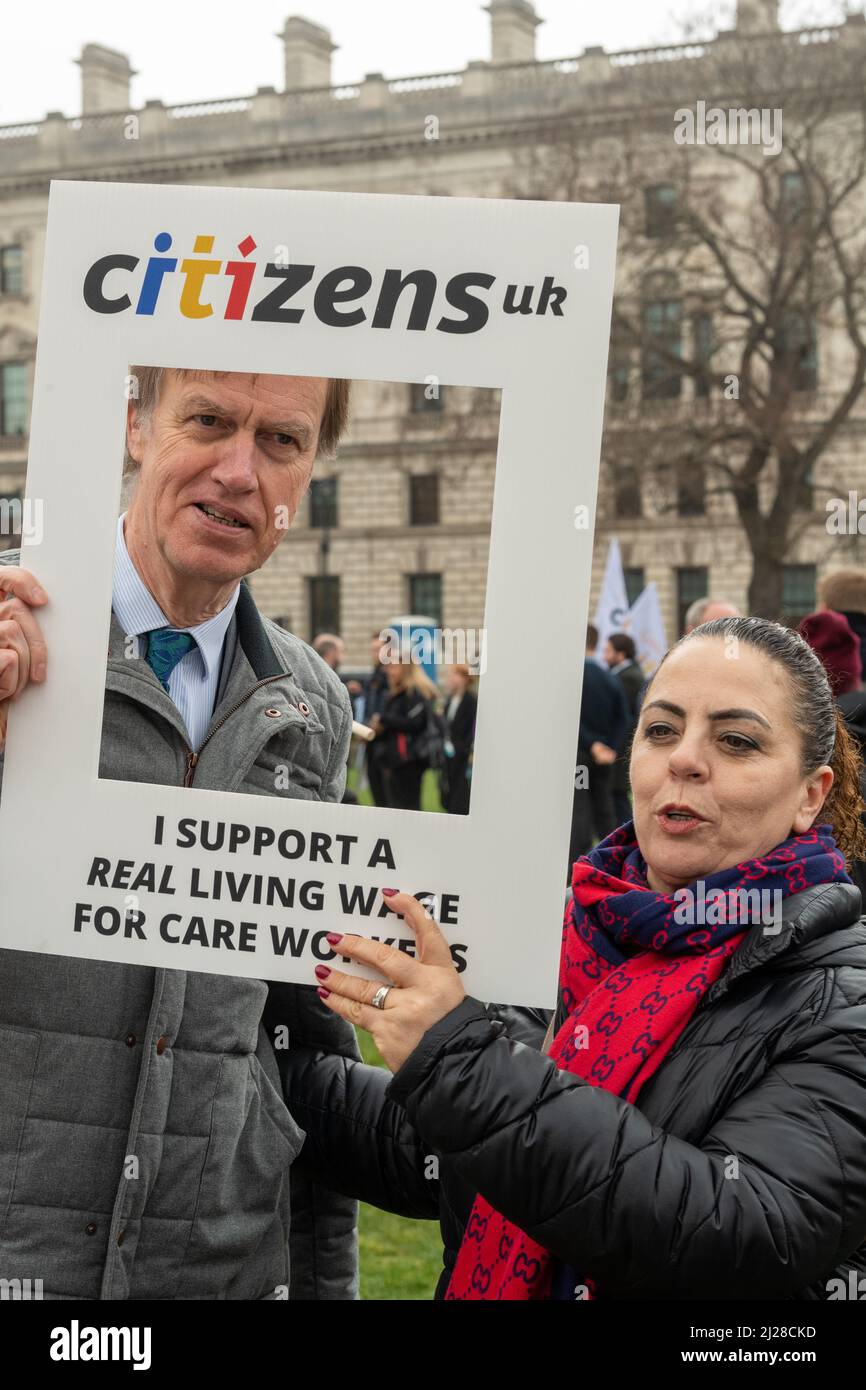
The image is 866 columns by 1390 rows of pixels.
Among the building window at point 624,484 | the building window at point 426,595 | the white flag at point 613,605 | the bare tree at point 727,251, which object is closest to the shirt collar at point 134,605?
the white flag at point 613,605

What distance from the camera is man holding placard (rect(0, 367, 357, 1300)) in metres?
2.21

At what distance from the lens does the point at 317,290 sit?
7.08 ft

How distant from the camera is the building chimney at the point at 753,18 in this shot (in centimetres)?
2916

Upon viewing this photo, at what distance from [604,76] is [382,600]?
15.8 metres

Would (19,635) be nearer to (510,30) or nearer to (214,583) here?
(214,583)

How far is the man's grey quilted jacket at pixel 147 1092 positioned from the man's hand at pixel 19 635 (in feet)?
0.31

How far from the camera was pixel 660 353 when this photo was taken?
30.6 m

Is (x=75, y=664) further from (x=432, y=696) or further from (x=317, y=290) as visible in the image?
(x=432, y=696)

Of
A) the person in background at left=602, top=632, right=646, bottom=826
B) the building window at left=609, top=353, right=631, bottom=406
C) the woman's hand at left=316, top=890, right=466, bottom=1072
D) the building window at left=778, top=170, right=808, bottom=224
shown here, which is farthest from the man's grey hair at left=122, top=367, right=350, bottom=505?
the building window at left=778, top=170, right=808, bottom=224

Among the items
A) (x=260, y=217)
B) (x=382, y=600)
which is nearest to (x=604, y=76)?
(x=382, y=600)

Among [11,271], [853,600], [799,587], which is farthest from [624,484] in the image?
[11,271]

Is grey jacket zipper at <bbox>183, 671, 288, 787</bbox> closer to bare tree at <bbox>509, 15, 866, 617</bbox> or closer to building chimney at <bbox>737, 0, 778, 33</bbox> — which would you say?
bare tree at <bbox>509, 15, 866, 617</bbox>

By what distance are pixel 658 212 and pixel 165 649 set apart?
2981 cm
